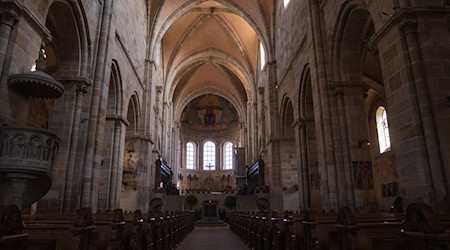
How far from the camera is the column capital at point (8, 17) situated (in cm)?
573

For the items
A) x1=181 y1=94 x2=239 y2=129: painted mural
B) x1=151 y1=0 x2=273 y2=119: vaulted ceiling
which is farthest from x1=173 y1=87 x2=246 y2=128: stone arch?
x1=181 y1=94 x2=239 y2=129: painted mural

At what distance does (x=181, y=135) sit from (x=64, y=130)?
106 feet

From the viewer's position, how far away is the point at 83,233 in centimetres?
357

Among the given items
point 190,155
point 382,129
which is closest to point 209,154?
point 190,155

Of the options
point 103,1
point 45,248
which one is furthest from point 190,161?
point 45,248

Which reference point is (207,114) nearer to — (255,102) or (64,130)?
(255,102)

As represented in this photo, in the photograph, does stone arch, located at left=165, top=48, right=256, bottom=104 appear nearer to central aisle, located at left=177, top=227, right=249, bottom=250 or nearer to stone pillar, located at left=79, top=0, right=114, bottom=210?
stone pillar, located at left=79, top=0, right=114, bottom=210

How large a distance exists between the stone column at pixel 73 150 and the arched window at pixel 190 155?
32.0 m

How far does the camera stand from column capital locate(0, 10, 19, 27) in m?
5.73

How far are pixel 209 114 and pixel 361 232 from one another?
125 ft

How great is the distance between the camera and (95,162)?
9.91m

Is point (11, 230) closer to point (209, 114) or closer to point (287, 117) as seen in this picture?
point (287, 117)

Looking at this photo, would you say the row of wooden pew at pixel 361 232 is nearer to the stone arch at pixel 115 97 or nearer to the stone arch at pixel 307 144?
the stone arch at pixel 307 144

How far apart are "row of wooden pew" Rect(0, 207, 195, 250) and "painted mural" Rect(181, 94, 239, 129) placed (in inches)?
1359
